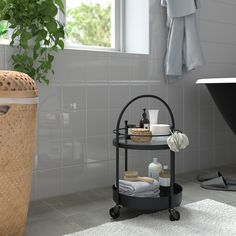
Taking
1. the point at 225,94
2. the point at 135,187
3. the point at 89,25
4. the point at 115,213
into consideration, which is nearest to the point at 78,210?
the point at 115,213

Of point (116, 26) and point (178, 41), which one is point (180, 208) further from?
point (116, 26)

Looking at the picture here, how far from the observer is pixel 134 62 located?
2.45 m

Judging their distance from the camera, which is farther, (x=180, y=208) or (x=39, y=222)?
(x=180, y=208)

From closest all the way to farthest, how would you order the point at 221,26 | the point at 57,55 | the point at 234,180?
the point at 57,55, the point at 234,180, the point at 221,26

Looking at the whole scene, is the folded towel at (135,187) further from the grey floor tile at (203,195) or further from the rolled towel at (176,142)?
the grey floor tile at (203,195)

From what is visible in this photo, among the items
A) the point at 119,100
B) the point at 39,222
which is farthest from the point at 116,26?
the point at 39,222

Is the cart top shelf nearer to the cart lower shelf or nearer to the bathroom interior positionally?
the bathroom interior

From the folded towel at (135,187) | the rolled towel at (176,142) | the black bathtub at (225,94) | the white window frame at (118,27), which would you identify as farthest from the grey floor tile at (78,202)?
the white window frame at (118,27)

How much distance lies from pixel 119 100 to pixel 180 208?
853 millimetres

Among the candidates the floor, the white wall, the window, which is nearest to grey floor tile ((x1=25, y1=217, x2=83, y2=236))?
the floor

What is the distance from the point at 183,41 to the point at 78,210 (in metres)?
1.39

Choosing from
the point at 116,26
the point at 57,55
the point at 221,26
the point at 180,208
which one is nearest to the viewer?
the point at 180,208

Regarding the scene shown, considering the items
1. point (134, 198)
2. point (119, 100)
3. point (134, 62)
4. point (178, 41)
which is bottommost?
point (134, 198)

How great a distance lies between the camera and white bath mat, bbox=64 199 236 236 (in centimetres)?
156
